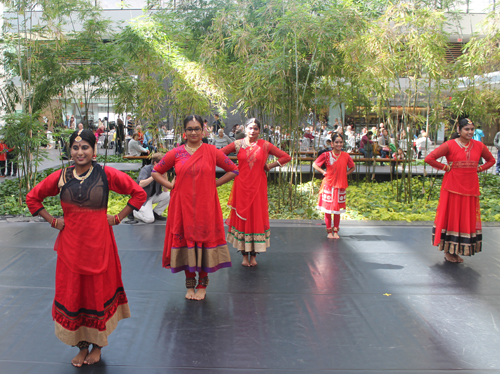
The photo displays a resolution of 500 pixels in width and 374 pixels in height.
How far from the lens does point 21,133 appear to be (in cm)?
717

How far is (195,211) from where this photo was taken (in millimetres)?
3336

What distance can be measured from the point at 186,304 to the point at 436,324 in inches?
73.8

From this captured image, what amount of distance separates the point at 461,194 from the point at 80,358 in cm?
378

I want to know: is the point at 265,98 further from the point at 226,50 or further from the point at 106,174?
the point at 106,174

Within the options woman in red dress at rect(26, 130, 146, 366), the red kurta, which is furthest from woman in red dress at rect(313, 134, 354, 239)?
woman in red dress at rect(26, 130, 146, 366)

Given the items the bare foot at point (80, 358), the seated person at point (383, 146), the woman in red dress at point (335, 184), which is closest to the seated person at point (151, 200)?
the woman in red dress at point (335, 184)

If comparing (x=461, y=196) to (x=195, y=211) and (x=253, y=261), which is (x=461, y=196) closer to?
(x=253, y=261)

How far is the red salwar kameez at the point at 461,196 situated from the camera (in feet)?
14.3

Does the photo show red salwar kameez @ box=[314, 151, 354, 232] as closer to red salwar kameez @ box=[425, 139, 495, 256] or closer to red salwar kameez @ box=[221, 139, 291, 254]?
red salwar kameez @ box=[425, 139, 495, 256]

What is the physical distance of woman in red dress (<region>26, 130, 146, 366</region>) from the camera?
241cm

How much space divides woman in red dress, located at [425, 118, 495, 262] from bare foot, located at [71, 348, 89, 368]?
11.8 ft

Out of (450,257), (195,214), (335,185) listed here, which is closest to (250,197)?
(195,214)

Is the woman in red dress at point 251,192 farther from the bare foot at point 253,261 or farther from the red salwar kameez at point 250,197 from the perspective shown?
the bare foot at point 253,261

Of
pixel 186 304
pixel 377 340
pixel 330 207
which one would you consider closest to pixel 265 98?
pixel 330 207
